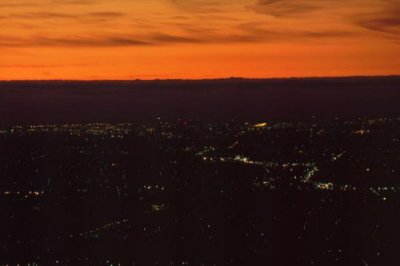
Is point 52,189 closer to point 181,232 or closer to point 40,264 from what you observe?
point 181,232

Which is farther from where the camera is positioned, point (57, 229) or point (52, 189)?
point (52, 189)

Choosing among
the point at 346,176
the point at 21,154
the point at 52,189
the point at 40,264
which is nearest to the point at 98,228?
the point at 40,264

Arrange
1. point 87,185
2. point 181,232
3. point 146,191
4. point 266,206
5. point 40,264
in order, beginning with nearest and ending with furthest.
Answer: point 40,264 → point 181,232 → point 266,206 → point 146,191 → point 87,185

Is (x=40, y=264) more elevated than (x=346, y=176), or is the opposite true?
(x=40, y=264)

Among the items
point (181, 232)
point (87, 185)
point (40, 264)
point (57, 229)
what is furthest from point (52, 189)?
point (40, 264)

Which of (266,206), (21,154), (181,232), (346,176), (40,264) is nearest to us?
(40,264)

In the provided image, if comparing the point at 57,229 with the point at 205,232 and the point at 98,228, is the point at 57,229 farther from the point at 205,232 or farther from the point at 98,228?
the point at 205,232
